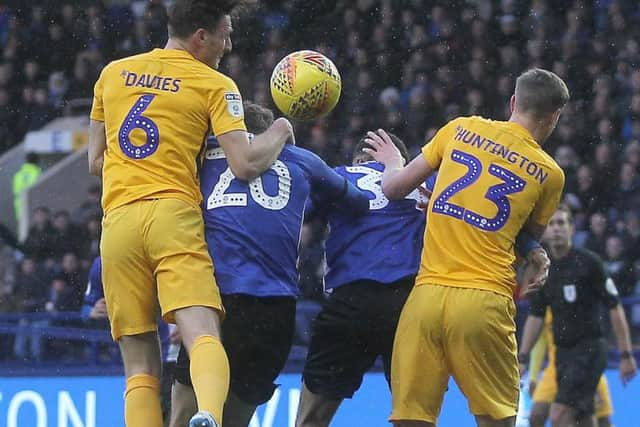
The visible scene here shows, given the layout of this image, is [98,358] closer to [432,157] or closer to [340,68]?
[340,68]

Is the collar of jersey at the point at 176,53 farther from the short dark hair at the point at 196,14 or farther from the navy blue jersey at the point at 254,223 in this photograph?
the navy blue jersey at the point at 254,223

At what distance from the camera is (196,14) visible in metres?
6.19

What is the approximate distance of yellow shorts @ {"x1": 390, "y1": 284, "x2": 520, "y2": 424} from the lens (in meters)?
6.37

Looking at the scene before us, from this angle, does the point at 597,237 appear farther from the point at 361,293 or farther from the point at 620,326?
the point at 361,293

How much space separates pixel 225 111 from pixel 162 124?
28 cm

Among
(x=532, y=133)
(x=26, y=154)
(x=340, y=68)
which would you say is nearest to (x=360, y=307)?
(x=532, y=133)

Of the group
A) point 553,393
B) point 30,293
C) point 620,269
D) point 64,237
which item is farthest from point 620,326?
point 64,237

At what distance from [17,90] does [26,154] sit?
90 centimetres

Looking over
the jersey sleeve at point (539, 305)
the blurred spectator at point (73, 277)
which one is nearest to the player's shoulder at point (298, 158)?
the jersey sleeve at point (539, 305)

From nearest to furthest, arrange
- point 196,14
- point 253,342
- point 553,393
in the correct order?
point 196,14 < point 253,342 < point 553,393

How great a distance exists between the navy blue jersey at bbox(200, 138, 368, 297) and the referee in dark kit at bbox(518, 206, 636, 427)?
469 centimetres

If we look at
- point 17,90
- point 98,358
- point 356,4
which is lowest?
point 98,358

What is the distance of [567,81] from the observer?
1587 cm

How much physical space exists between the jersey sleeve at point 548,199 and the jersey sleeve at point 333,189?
0.87 metres
